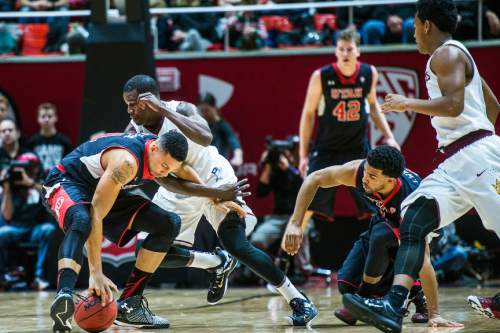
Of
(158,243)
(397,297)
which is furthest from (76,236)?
(397,297)

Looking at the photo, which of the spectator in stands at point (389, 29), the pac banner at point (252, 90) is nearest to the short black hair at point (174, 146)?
the pac banner at point (252, 90)

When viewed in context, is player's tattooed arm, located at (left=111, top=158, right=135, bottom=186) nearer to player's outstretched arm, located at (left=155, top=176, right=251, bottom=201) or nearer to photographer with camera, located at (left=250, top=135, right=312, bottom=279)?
player's outstretched arm, located at (left=155, top=176, right=251, bottom=201)

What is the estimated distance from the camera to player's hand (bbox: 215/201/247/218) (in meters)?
6.47

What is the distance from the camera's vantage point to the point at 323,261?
11102 millimetres

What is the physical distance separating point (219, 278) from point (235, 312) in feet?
1.00

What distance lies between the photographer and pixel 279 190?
10.2 meters

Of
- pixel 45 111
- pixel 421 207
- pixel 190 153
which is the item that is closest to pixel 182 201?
pixel 190 153

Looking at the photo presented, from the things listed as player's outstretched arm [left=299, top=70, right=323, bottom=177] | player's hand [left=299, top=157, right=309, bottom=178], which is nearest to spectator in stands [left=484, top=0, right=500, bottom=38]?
player's outstretched arm [left=299, top=70, right=323, bottom=177]

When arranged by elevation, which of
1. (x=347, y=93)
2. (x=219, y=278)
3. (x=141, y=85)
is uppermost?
(x=141, y=85)

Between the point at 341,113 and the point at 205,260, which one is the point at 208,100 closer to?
the point at 341,113

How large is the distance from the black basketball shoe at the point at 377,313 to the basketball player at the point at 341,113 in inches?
144

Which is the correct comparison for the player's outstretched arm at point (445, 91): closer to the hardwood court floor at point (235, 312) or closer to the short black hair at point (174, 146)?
the short black hair at point (174, 146)

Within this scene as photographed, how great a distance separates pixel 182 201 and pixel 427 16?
265 cm

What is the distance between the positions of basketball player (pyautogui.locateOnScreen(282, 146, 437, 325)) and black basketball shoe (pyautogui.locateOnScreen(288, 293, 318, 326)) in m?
0.21
